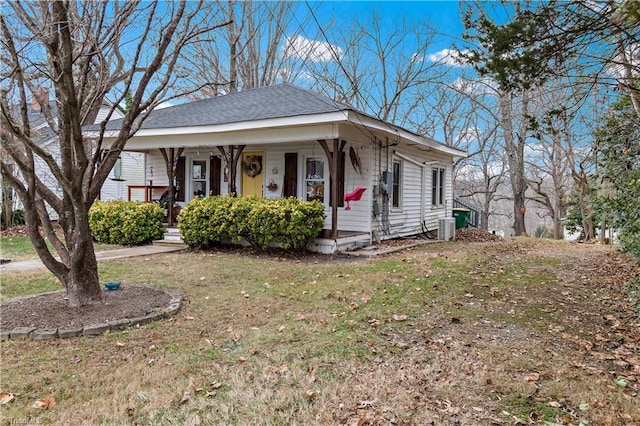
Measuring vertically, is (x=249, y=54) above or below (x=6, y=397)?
above

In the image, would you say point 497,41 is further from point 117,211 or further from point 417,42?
point 417,42

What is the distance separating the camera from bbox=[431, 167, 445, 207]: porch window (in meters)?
14.5

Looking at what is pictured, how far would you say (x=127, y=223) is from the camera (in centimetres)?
1023

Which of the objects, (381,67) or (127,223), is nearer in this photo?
(127,223)

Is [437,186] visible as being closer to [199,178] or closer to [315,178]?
[315,178]

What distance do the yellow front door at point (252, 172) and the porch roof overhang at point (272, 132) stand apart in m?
1.37

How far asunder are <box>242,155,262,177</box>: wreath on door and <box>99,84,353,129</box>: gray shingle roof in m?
1.39

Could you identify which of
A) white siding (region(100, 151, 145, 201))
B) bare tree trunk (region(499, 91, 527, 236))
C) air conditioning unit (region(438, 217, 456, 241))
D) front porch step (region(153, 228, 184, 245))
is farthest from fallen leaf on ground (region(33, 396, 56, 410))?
Result: bare tree trunk (region(499, 91, 527, 236))

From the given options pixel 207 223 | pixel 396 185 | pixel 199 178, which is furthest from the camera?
pixel 199 178

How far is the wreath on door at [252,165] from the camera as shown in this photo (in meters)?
11.8

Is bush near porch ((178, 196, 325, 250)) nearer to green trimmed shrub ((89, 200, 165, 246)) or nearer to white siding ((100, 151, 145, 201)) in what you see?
green trimmed shrub ((89, 200, 165, 246))

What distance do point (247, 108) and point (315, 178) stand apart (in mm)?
2487

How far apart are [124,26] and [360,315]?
13.3 feet

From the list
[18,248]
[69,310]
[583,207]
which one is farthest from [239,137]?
[583,207]
